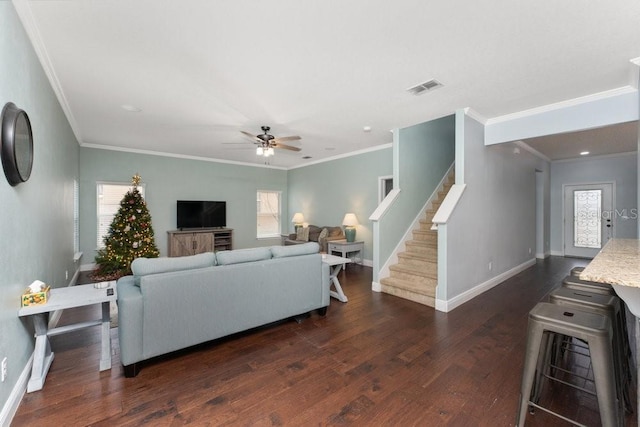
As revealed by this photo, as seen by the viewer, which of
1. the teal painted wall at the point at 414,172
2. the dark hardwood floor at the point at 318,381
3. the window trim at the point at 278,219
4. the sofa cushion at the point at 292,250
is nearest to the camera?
the dark hardwood floor at the point at 318,381

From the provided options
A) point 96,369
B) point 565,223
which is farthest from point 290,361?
point 565,223

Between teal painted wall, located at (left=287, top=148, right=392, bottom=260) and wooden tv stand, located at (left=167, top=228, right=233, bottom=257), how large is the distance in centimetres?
231

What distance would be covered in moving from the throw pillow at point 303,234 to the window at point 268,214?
4.58 ft

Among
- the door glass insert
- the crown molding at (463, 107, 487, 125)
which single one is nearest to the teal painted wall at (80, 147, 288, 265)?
the crown molding at (463, 107, 487, 125)

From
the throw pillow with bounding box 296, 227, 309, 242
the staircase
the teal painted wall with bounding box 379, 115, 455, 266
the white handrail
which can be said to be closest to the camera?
the white handrail

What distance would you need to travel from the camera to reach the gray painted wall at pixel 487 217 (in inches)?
148

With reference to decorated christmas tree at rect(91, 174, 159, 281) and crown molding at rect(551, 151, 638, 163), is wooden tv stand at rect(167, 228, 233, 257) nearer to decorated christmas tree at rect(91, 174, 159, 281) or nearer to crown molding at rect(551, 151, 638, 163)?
decorated christmas tree at rect(91, 174, 159, 281)

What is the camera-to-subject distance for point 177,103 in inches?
140

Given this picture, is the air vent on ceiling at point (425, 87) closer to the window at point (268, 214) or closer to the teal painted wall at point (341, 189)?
the teal painted wall at point (341, 189)

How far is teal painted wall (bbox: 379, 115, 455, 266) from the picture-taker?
462 cm

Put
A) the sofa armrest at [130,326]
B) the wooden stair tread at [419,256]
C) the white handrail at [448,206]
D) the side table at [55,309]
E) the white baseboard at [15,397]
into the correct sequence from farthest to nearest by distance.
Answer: the wooden stair tread at [419,256]
the white handrail at [448,206]
the sofa armrest at [130,326]
the side table at [55,309]
the white baseboard at [15,397]

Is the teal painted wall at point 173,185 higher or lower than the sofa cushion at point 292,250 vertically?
higher

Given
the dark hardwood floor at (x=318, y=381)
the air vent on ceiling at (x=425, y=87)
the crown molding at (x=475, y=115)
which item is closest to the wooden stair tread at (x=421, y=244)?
the dark hardwood floor at (x=318, y=381)

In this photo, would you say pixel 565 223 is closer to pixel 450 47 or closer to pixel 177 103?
pixel 450 47
